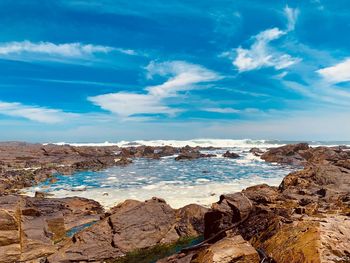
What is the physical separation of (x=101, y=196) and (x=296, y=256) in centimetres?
1761

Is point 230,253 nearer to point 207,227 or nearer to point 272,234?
point 272,234

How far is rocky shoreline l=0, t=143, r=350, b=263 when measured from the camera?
691cm

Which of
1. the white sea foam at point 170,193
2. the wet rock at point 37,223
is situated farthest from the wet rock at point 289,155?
the wet rock at point 37,223

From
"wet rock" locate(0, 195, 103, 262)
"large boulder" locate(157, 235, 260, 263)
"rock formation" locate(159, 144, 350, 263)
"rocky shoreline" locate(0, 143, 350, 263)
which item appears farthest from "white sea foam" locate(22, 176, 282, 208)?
"large boulder" locate(157, 235, 260, 263)

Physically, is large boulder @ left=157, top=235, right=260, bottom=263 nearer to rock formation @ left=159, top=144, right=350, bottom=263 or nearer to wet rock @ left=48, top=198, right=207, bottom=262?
rock formation @ left=159, top=144, right=350, bottom=263

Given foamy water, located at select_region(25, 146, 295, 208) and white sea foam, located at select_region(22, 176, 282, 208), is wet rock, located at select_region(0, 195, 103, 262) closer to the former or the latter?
white sea foam, located at select_region(22, 176, 282, 208)

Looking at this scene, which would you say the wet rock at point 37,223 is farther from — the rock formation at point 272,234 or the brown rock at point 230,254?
the brown rock at point 230,254

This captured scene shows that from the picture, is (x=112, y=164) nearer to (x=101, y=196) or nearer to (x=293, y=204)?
(x=101, y=196)

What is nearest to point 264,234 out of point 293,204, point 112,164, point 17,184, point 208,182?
point 293,204

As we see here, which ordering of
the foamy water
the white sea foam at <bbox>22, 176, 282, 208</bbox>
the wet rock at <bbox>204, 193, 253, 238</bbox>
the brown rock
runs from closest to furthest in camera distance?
the brown rock → the wet rock at <bbox>204, 193, 253, 238</bbox> → the white sea foam at <bbox>22, 176, 282, 208</bbox> → the foamy water

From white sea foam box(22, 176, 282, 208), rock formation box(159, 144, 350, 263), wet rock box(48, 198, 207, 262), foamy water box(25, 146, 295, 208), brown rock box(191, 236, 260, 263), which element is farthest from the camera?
foamy water box(25, 146, 295, 208)

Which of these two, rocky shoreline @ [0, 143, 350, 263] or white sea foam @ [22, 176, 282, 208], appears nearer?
rocky shoreline @ [0, 143, 350, 263]

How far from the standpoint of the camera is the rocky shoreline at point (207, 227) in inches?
272

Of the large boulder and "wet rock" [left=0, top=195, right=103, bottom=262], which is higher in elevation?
the large boulder
